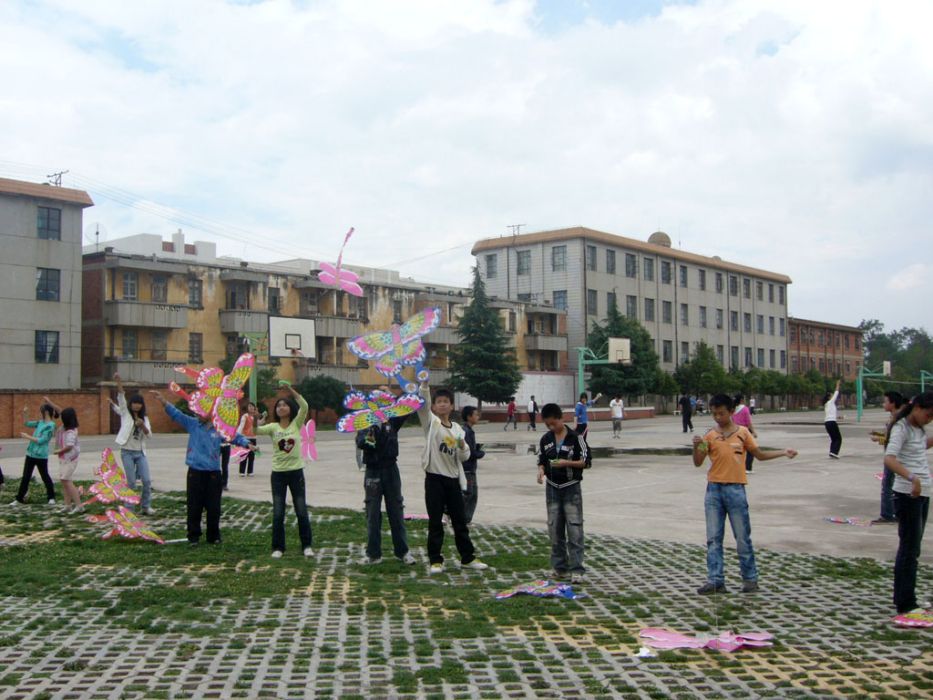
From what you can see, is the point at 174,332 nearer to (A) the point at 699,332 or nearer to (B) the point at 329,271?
→ (B) the point at 329,271

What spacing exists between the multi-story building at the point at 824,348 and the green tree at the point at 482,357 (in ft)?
178

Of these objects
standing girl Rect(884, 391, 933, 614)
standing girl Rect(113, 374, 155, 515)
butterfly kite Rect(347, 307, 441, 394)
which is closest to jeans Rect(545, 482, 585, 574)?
butterfly kite Rect(347, 307, 441, 394)

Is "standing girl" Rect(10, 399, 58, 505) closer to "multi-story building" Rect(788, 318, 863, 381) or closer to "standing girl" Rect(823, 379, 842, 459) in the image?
"standing girl" Rect(823, 379, 842, 459)

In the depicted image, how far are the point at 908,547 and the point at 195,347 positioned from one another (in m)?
49.3

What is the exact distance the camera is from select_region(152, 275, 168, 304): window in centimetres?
5074

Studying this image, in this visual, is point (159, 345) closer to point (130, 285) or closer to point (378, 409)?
point (130, 285)

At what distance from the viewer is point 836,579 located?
8648 mm

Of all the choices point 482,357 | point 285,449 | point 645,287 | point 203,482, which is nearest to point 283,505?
point 285,449

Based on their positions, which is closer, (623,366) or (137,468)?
(137,468)

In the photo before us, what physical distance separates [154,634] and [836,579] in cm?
611

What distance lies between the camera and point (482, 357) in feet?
199

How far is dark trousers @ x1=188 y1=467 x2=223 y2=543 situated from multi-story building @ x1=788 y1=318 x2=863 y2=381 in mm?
100143

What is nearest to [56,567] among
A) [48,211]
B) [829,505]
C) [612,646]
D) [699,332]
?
[612,646]

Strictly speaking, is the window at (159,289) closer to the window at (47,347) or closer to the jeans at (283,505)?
the window at (47,347)
